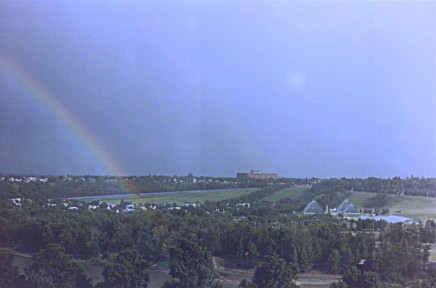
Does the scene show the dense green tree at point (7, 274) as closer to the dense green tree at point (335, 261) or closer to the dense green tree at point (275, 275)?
the dense green tree at point (275, 275)

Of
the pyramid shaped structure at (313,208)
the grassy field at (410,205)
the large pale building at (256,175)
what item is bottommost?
the pyramid shaped structure at (313,208)

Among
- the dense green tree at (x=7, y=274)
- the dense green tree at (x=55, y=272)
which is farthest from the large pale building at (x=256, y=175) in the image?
the dense green tree at (x=7, y=274)

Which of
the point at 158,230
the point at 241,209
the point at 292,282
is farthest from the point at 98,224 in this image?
the point at 292,282

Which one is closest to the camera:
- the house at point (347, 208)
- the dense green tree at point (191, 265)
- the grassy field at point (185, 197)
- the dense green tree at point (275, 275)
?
the dense green tree at point (275, 275)

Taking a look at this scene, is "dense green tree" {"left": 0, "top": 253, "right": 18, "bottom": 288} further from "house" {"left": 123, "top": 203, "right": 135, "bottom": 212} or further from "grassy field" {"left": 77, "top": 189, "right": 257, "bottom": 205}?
"grassy field" {"left": 77, "top": 189, "right": 257, "bottom": 205}

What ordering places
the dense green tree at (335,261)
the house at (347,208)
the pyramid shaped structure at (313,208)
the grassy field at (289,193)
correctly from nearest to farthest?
the dense green tree at (335,261) → the house at (347,208) → the pyramid shaped structure at (313,208) → the grassy field at (289,193)

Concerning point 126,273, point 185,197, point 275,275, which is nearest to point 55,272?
point 126,273
